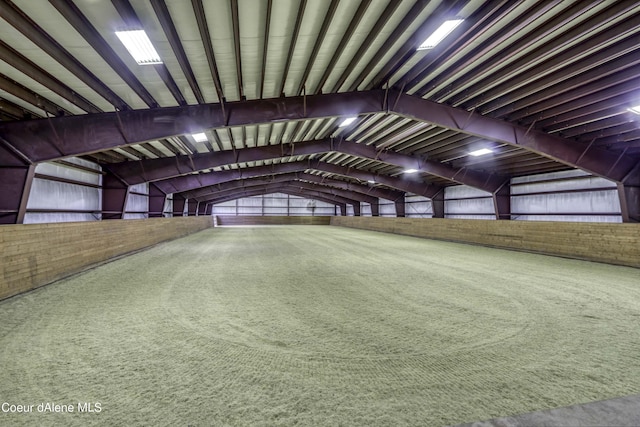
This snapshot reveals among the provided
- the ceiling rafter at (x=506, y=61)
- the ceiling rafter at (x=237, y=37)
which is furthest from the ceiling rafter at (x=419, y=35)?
the ceiling rafter at (x=237, y=37)

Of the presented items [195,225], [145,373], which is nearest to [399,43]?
[145,373]

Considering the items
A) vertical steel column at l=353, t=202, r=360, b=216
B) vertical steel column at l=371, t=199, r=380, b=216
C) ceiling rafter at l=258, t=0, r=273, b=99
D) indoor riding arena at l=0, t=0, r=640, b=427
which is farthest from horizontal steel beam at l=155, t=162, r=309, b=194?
vertical steel column at l=353, t=202, r=360, b=216

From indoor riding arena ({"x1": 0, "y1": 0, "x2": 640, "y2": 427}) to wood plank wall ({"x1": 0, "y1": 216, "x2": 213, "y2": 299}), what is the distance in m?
0.06

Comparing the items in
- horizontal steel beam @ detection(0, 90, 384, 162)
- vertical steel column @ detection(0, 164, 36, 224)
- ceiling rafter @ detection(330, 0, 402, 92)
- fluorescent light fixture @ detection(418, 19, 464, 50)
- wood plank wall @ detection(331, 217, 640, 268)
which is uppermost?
ceiling rafter @ detection(330, 0, 402, 92)

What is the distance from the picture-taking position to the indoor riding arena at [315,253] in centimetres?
241

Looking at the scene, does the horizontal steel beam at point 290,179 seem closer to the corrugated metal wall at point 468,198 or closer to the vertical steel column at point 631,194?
the corrugated metal wall at point 468,198

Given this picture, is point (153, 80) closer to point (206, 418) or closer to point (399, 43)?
point (399, 43)

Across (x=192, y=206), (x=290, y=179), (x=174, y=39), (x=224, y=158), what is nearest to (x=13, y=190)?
(x=174, y=39)

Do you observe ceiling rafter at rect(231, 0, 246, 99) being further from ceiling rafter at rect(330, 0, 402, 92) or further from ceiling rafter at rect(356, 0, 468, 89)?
ceiling rafter at rect(356, 0, 468, 89)

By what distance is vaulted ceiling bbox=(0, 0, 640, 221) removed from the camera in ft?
20.0

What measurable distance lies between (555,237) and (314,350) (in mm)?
10656

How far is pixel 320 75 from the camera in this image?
9492 mm

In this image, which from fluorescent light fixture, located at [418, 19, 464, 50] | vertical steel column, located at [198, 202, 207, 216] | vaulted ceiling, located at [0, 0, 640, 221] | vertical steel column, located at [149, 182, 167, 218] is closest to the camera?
vaulted ceiling, located at [0, 0, 640, 221]

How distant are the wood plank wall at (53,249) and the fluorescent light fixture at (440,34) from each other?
29.1 ft
